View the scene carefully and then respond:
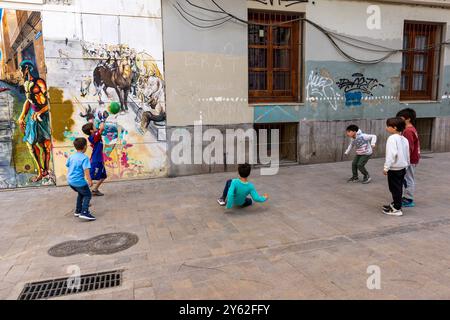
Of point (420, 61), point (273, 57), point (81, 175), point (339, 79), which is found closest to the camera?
point (81, 175)

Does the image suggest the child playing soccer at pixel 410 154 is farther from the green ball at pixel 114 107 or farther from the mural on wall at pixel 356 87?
the green ball at pixel 114 107

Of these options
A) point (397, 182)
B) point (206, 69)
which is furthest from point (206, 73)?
point (397, 182)

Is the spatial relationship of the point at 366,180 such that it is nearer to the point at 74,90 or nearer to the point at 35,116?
the point at 74,90

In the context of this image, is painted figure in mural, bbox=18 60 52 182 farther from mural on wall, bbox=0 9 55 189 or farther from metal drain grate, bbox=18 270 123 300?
metal drain grate, bbox=18 270 123 300

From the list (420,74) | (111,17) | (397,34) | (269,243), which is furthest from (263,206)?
(420,74)

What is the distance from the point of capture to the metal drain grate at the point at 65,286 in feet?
11.1

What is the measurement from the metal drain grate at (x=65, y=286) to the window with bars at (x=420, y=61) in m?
10.1

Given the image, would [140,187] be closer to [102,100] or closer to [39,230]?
[102,100]

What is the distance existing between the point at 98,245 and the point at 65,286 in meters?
0.99

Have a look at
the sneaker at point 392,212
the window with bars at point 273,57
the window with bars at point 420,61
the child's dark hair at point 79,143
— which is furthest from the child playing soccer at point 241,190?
the window with bars at point 420,61

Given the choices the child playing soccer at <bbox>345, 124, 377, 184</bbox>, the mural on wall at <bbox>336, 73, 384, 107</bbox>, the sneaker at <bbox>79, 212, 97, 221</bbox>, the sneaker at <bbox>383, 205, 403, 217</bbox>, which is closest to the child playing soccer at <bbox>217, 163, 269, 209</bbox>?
the sneaker at <bbox>383, 205, 403, 217</bbox>

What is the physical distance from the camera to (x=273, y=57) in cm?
913

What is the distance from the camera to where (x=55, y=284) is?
3.57m

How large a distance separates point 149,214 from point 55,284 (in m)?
2.18
